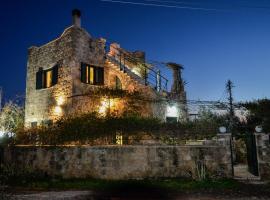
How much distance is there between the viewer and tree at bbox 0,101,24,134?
28312 mm

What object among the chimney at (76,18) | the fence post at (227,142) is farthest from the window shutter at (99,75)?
the fence post at (227,142)

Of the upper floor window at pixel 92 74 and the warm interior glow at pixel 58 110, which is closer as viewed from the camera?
the warm interior glow at pixel 58 110

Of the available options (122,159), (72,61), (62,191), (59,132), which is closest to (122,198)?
(62,191)

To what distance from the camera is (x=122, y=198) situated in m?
9.70

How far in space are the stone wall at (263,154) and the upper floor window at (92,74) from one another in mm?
13236

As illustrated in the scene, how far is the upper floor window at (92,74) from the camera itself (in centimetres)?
2194

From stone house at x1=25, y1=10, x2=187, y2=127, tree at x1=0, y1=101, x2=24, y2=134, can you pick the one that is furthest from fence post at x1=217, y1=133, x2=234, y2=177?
tree at x1=0, y1=101, x2=24, y2=134

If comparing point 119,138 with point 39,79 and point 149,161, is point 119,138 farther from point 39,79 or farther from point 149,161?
point 39,79

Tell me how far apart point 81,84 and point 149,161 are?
10320mm

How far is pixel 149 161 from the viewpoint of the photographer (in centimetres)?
1341

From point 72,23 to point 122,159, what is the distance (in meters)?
13.3

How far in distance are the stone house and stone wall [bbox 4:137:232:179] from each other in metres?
6.12

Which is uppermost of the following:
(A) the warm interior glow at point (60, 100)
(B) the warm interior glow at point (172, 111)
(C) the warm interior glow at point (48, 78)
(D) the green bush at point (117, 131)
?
(C) the warm interior glow at point (48, 78)

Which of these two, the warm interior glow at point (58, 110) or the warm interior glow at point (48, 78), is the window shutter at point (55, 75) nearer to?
the warm interior glow at point (48, 78)
